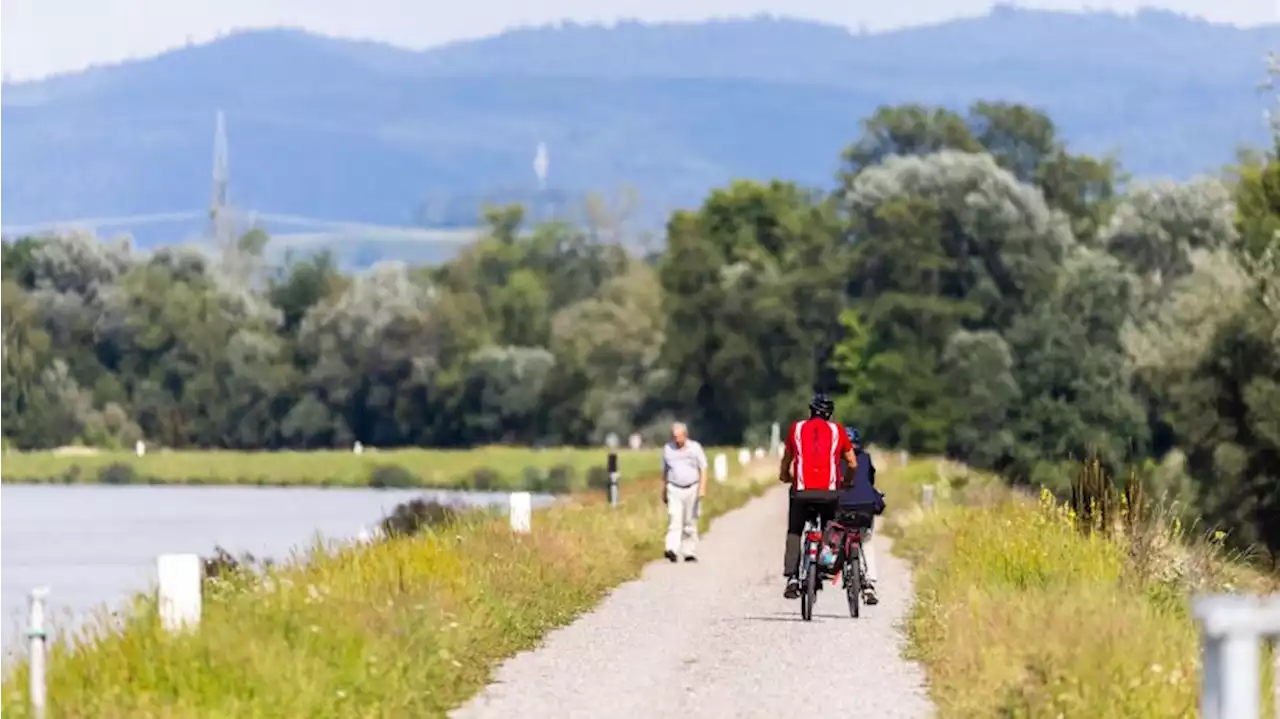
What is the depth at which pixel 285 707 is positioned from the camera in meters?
12.6

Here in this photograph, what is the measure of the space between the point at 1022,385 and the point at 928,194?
A: 10676mm

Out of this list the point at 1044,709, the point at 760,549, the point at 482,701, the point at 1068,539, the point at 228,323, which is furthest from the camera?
the point at 228,323

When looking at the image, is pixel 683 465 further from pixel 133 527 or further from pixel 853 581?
pixel 133 527

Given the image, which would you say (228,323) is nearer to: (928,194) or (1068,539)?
(928,194)

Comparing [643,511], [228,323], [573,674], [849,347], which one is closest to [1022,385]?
[849,347]

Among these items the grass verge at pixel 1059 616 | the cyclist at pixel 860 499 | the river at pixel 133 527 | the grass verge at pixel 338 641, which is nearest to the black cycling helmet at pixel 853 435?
the cyclist at pixel 860 499

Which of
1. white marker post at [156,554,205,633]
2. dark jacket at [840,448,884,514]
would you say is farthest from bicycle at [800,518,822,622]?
white marker post at [156,554,205,633]

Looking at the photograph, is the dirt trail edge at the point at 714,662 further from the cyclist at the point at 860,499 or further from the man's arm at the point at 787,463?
the man's arm at the point at 787,463

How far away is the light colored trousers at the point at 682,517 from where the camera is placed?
2759 centimetres

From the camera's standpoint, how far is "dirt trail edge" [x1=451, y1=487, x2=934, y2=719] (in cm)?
1392

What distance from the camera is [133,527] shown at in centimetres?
6109

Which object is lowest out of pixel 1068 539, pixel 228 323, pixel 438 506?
pixel 228 323

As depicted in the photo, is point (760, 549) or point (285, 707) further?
point (760, 549)

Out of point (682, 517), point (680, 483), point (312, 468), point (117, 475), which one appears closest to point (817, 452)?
point (680, 483)
